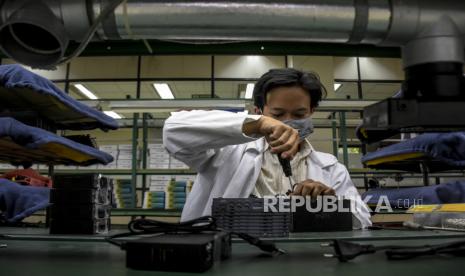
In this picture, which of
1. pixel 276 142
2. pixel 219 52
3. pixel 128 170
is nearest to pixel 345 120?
pixel 219 52

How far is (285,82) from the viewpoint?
1308 mm

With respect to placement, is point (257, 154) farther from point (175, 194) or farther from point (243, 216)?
point (175, 194)

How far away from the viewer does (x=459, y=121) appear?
564 mm

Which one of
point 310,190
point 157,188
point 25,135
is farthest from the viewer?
point 157,188

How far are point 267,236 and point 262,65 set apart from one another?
4645 millimetres

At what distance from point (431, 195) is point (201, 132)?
3.16ft

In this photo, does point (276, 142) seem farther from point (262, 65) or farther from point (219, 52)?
point (262, 65)

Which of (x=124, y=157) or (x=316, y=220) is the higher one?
(x=124, y=157)

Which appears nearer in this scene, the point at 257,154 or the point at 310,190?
the point at 310,190

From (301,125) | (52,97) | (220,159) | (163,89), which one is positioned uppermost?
(163,89)

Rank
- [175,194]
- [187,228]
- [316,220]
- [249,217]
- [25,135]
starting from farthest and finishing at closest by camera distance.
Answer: [175,194], [25,135], [316,220], [249,217], [187,228]

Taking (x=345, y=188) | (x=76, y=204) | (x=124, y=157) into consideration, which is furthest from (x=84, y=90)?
(x=76, y=204)

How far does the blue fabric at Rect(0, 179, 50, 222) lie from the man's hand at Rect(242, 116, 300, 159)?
924 millimetres

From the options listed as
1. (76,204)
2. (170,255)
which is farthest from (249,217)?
(76,204)
